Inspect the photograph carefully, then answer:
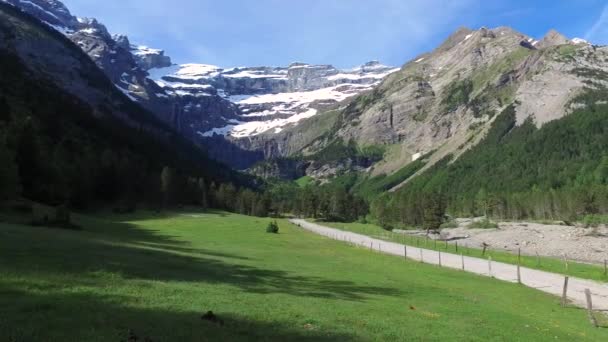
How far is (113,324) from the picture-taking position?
15.1 meters

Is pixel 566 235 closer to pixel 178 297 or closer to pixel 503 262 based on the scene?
pixel 503 262

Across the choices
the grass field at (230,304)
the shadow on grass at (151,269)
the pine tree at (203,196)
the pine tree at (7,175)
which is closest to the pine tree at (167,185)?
the pine tree at (203,196)

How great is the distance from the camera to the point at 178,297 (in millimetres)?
21578

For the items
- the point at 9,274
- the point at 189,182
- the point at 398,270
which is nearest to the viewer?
the point at 9,274

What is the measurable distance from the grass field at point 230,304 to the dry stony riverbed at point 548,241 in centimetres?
6871

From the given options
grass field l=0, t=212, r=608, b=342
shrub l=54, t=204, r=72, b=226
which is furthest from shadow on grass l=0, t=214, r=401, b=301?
Answer: shrub l=54, t=204, r=72, b=226

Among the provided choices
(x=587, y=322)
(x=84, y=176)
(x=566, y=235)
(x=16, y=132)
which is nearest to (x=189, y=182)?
(x=84, y=176)

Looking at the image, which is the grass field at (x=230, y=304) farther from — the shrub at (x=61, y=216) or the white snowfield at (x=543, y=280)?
the shrub at (x=61, y=216)

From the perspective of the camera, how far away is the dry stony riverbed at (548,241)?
97.9m

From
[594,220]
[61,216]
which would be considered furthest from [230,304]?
[594,220]

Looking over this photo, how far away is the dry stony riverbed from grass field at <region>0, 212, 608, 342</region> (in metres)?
68.7

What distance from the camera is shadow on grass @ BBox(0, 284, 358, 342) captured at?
13617 mm

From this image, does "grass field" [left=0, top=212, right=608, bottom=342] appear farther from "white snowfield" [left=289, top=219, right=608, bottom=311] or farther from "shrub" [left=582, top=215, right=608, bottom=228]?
"shrub" [left=582, top=215, right=608, bottom=228]

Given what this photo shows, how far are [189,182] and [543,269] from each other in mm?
156822
